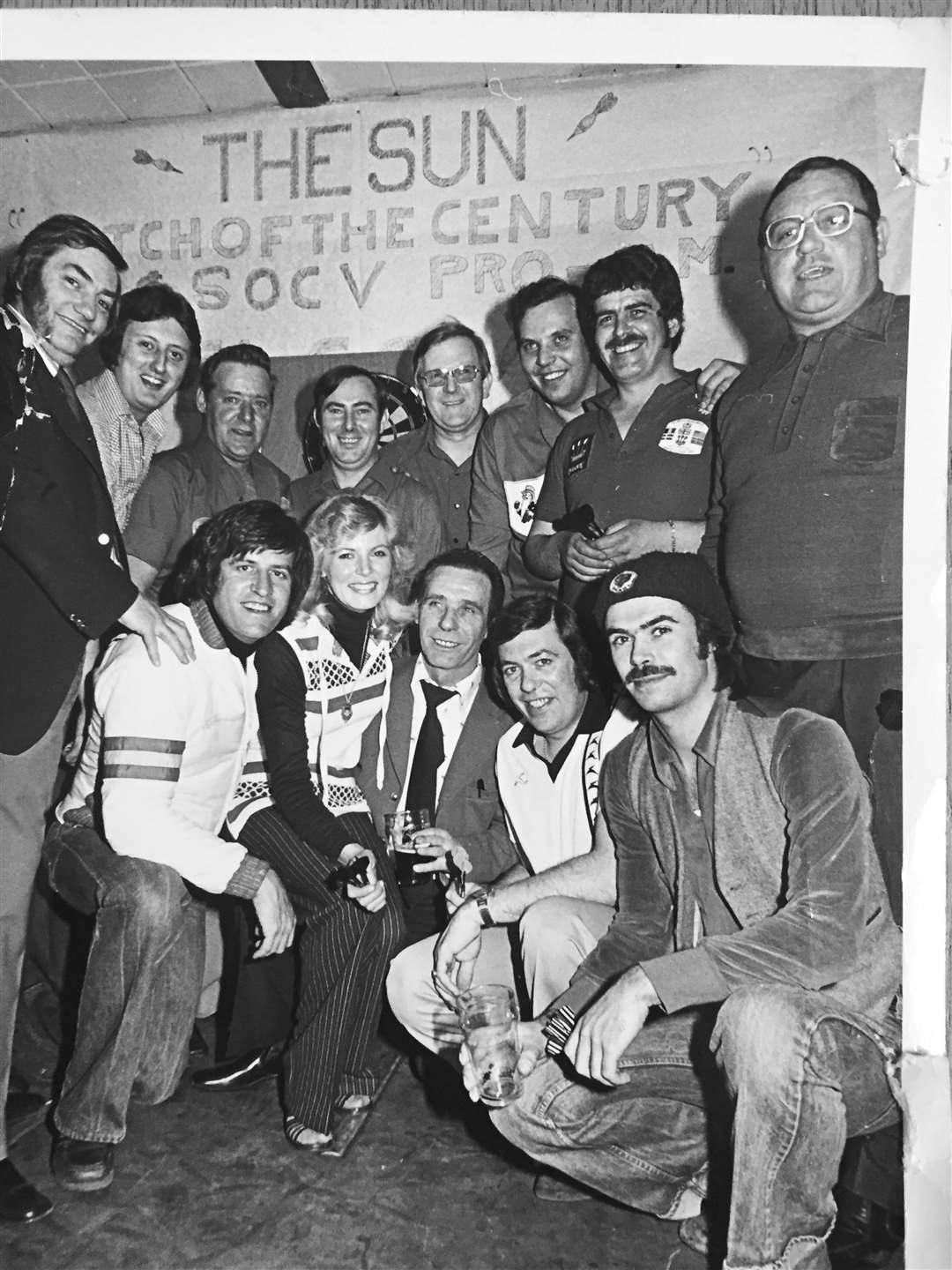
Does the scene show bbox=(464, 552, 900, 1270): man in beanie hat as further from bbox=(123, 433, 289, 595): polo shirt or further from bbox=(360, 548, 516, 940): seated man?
bbox=(123, 433, 289, 595): polo shirt

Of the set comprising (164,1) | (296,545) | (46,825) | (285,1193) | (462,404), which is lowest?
(285,1193)

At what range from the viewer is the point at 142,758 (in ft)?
4.49

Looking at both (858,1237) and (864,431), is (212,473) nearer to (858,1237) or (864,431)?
(864,431)

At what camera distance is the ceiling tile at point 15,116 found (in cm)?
134

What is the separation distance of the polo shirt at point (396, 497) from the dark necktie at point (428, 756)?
164mm

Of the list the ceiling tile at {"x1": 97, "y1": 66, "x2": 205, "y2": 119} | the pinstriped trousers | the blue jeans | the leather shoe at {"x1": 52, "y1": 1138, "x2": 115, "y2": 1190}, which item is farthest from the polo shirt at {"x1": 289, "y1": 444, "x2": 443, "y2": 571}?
the leather shoe at {"x1": 52, "y1": 1138, "x2": 115, "y2": 1190}

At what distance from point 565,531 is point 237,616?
43 centimetres

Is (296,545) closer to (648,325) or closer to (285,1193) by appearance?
(648,325)

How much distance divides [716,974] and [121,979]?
715 mm

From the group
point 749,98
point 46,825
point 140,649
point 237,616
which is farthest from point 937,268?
point 46,825

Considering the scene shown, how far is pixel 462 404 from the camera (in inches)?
54.6

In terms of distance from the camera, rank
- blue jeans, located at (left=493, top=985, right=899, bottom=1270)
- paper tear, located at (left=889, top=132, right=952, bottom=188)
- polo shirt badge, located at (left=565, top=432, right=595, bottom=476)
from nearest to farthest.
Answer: blue jeans, located at (left=493, top=985, right=899, bottom=1270), paper tear, located at (left=889, top=132, right=952, bottom=188), polo shirt badge, located at (left=565, top=432, right=595, bottom=476)

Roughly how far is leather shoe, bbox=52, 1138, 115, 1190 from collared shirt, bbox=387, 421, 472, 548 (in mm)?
848

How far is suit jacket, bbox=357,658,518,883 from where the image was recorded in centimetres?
140
